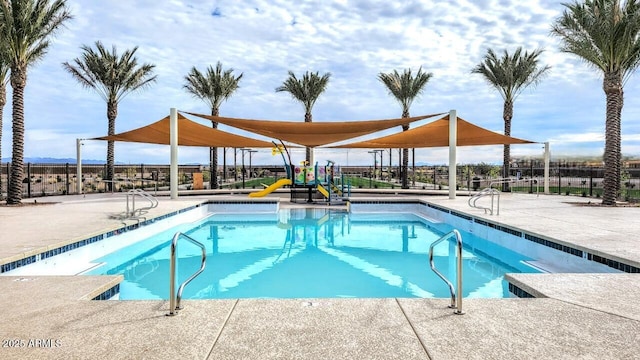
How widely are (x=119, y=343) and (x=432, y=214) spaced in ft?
39.3

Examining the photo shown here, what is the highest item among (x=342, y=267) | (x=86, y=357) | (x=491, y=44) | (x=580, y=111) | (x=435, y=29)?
(x=491, y=44)

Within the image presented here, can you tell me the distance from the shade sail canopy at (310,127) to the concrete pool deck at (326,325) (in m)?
9.27

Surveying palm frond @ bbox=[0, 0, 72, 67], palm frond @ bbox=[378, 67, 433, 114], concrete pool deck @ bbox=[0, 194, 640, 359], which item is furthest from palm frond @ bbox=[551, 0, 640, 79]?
palm frond @ bbox=[0, 0, 72, 67]

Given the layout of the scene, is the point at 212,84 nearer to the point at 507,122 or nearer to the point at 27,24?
the point at 27,24

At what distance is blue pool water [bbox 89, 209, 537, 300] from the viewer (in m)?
5.92

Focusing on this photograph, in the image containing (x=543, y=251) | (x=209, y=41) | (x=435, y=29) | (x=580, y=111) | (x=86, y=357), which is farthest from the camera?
(x=580, y=111)

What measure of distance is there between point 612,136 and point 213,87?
19199mm

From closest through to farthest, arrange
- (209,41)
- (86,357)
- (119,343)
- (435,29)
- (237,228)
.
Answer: (86,357) < (119,343) < (237,228) < (435,29) < (209,41)

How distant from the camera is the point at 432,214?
44.2 ft

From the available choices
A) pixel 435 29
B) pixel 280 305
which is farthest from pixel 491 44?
pixel 280 305

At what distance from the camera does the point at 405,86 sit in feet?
75.8

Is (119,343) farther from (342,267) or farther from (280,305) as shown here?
(342,267)

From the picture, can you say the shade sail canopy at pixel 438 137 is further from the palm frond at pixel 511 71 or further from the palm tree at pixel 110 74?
the palm tree at pixel 110 74

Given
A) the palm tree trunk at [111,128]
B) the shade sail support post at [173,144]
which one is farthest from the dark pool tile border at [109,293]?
the palm tree trunk at [111,128]
